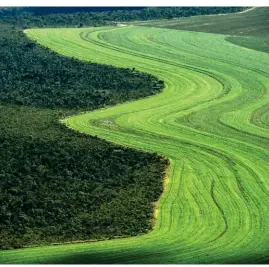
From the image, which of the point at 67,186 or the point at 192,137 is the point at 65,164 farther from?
the point at 192,137

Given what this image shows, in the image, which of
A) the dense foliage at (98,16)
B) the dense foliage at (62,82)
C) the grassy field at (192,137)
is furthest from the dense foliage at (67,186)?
the dense foliage at (98,16)

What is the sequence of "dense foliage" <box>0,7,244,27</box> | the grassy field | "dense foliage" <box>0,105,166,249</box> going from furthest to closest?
"dense foliage" <box>0,7,244,27</box>, "dense foliage" <box>0,105,166,249</box>, the grassy field

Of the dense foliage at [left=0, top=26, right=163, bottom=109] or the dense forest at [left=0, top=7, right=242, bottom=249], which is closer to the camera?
the dense forest at [left=0, top=7, right=242, bottom=249]

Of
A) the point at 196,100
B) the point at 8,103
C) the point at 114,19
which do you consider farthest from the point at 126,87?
the point at 114,19

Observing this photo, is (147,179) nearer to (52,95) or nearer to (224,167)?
(224,167)

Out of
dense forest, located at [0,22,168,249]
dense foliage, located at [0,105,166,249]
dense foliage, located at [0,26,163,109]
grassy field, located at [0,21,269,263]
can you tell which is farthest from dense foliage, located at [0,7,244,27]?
dense foliage, located at [0,105,166,249]

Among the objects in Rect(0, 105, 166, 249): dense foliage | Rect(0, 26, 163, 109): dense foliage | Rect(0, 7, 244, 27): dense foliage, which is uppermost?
Rect(0, 7, 244, 27): dense foliage

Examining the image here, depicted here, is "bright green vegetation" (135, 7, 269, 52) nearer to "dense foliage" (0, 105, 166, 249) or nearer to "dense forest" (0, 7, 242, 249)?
"dense forest" (0, 7, 242, 249)
